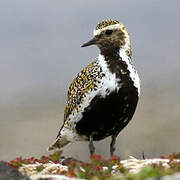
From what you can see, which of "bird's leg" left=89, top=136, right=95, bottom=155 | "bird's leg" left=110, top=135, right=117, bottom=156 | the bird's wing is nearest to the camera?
the bird's wing

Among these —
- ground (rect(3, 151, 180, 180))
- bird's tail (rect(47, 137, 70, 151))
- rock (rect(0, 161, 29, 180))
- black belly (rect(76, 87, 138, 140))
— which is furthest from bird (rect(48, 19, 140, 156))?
rock (rect(0, 161, 29, 180))

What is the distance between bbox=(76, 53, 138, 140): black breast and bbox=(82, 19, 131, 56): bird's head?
0.44m

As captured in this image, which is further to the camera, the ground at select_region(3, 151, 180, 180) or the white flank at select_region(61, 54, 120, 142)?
the white flank at select_region(61, 54, 120, 142)

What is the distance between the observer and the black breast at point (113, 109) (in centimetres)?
995

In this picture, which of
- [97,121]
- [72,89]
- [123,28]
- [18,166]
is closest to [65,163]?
[18,166]

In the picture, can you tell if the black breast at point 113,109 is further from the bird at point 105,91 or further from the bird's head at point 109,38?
the bird's head at point 109,38

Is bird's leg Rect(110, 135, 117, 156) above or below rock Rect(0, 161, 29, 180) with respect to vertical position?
above

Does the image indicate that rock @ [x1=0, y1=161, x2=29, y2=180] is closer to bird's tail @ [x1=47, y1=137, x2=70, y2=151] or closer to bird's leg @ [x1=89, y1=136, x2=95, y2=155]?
bird's leg @ [x1=89, y1=136, x2=95, y2=155]

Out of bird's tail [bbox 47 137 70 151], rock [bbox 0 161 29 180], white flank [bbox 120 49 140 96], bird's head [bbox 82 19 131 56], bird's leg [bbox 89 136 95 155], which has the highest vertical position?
bird's head [bbox 82 19 131 56]

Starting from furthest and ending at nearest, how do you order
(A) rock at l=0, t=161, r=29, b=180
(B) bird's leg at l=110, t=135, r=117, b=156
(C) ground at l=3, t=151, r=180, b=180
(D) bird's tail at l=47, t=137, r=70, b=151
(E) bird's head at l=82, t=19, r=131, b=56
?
(D) bird's tail at l=47, t=137, r=70, b=151
(B) bird's leg at l=110, t=135, r=117, b=156
(E) bird's head at l=82, t=19, r=131, b=56
(C) ground at l=3, t=151, r=180, b=180
(A) rock at l=0, t=161, r=29, b=180

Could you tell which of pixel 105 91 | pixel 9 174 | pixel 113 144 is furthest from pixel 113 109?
pixel 9 174

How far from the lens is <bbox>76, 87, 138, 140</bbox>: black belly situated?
9945 millimetres

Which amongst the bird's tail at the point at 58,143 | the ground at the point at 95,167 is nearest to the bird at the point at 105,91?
the bird's tail at the point at 58,143

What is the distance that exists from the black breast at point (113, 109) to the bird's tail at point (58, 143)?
3.48 feet
